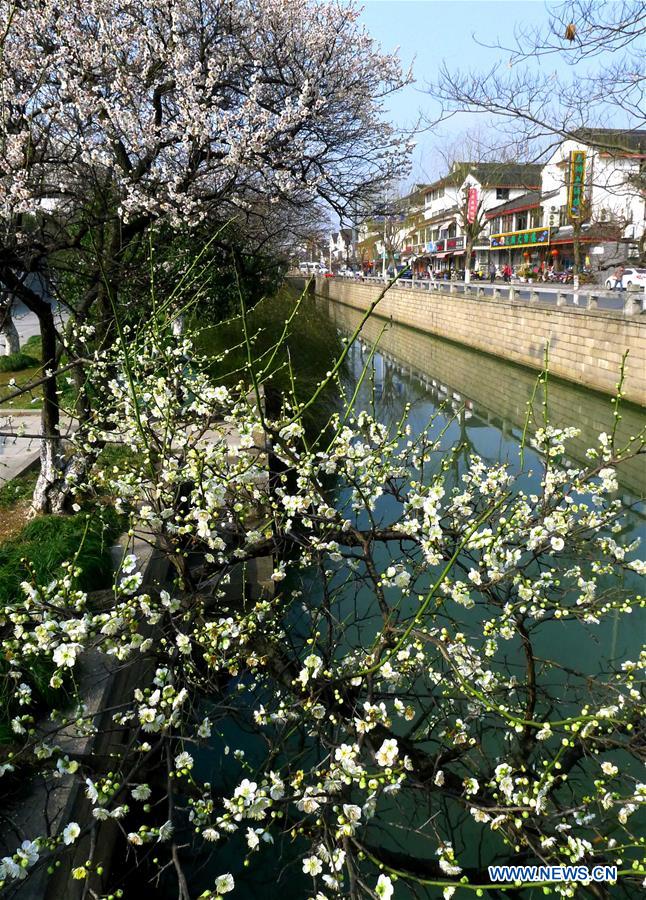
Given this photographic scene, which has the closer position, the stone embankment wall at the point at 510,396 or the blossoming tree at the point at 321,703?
the blossoming tree at the point at 321,703

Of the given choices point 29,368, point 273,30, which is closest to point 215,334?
point 29,368

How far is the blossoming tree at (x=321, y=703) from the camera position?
2.62 meters

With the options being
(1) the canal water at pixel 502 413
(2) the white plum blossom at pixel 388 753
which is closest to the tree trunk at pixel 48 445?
(1) the canal water at pixel 502 413

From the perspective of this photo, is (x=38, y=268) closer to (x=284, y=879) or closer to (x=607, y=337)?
(x=284, y=879)

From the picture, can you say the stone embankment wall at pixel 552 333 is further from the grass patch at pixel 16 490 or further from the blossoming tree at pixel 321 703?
the blossoming tree at pixel 321 703

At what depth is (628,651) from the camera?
594 cm

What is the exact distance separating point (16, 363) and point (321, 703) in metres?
12.2

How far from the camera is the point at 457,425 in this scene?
45.8ft

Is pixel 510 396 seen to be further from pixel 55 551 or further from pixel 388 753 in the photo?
pixel 388 753

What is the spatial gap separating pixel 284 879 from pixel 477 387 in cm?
1646

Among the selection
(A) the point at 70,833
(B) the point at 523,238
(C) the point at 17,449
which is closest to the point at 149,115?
(C) the point at 17,449

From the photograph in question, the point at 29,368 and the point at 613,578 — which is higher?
the point at 29,368

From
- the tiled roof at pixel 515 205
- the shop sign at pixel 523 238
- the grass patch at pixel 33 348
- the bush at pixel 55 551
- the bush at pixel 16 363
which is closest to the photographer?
the bush at pixel 55 551

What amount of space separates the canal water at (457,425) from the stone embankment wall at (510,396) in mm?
27
